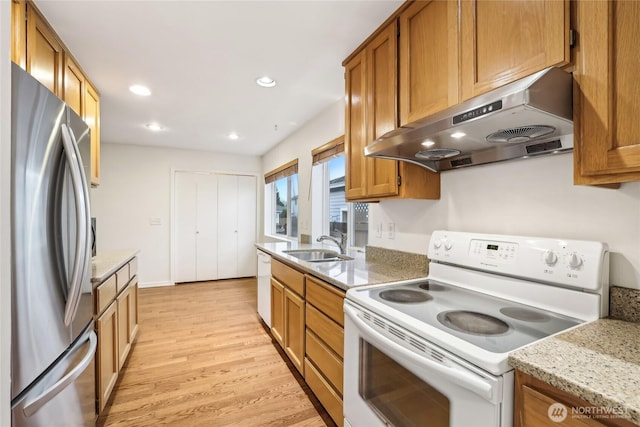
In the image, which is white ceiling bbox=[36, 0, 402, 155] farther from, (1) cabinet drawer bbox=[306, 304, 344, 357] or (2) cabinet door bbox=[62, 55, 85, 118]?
(1) cabinet drawer bbox=[306, 304, 344, 357]

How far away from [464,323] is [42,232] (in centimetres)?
149

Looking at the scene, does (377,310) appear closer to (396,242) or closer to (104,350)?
(396,242)

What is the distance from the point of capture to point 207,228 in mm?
5102

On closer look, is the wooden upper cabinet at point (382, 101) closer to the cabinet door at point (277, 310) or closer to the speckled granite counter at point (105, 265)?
the cabinet door at point (277, 310)

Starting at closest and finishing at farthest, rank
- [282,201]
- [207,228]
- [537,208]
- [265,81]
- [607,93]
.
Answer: [607,93], [537,208], [265,81], [282,201], [207,228]

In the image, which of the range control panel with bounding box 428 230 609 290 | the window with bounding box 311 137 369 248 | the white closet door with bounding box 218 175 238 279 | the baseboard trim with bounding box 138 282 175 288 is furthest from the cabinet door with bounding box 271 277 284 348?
the baseboard trim with bounding box 138 282 175 288

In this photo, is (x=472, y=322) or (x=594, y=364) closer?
(x=594, y=364)

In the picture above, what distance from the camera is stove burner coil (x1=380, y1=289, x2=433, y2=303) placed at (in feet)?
4.09

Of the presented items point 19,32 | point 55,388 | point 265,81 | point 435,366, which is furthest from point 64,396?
point 265,81

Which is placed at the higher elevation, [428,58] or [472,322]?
[428,58]

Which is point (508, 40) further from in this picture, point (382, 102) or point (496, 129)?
point (382, 102)

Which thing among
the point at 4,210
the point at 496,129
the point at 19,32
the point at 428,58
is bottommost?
the point at 4,210

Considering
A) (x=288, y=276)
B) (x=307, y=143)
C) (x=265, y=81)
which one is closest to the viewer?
(x=288, y=276)

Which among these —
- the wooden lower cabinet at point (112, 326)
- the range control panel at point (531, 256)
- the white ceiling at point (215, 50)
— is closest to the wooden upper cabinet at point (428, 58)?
the white ceiling at point (215, 50)
